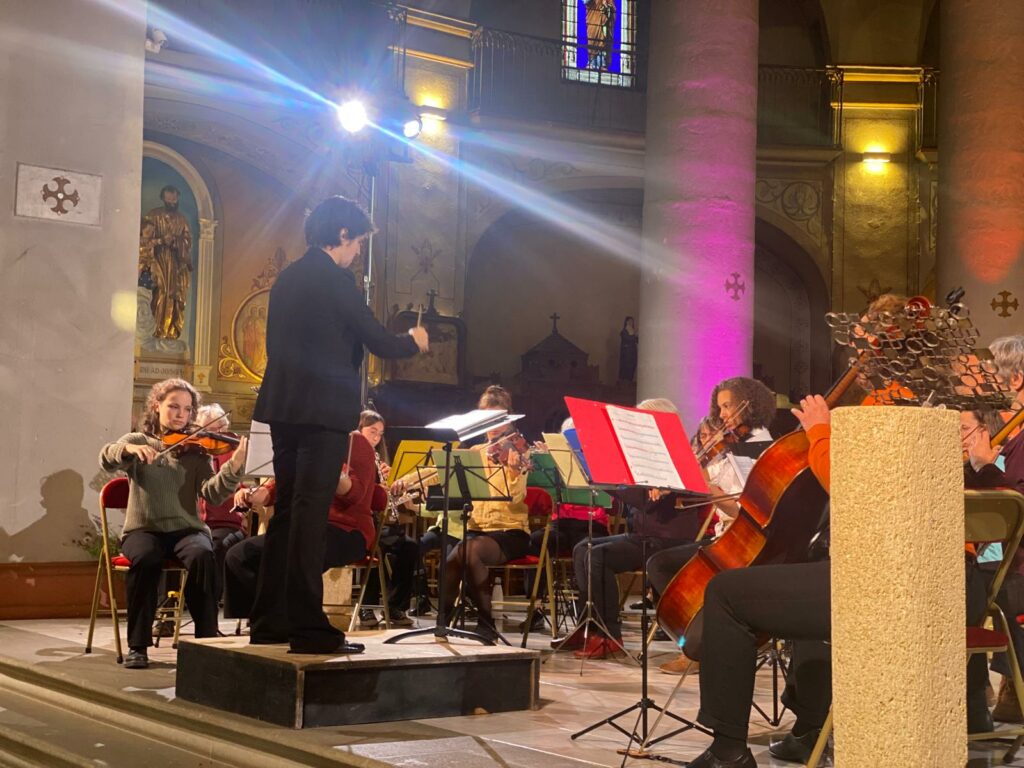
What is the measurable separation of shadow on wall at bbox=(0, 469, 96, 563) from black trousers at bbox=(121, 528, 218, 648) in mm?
1801

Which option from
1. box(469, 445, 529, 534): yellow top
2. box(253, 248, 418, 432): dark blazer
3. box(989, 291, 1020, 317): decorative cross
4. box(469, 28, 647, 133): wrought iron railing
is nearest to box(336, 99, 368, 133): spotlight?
box(469, 445, 529, 534): yellow top

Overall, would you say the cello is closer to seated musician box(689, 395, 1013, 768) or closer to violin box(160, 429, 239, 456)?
seated musician box(689, 395, 1013, 768)

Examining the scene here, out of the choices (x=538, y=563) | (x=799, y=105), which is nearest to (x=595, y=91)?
(x=799, y=105)

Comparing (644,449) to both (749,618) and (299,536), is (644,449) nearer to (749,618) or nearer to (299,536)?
(749,618)

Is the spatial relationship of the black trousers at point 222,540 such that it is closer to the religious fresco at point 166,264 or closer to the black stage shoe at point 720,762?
the black stage shoe at point 720,762

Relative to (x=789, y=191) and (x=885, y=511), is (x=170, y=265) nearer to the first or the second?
(x=789, y=191)

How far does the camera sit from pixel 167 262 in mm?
12945

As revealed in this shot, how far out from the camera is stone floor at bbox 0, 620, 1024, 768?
12.2ft

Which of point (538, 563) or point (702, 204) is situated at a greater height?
point (702, 204)

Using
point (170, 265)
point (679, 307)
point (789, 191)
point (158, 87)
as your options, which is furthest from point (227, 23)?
point (789, 191)

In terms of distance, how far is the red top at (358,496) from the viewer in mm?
5770

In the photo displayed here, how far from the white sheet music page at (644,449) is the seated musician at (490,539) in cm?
254

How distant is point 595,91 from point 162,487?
11822 millimetres

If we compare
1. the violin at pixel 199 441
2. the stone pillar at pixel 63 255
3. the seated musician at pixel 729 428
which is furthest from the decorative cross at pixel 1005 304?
the violin at pixel 199 441
